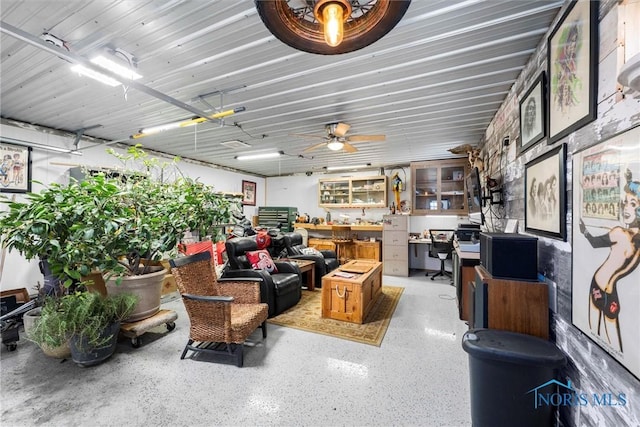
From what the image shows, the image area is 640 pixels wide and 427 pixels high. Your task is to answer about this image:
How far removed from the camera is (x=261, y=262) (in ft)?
12.3

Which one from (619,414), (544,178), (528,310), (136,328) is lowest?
(136,328)

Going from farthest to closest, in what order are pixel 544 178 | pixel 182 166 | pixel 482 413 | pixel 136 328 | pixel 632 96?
pixel 182 166, pixel 136 328, pixel 544 178, pixel 482 413, pixel 632 96

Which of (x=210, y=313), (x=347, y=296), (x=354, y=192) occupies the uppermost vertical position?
(x=354, y=192)

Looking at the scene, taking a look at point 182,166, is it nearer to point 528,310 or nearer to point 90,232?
point 90,232

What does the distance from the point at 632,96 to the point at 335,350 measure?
8.76 feet


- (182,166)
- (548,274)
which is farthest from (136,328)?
(182,166)

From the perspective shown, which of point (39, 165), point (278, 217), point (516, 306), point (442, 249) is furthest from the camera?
point (278, 217)

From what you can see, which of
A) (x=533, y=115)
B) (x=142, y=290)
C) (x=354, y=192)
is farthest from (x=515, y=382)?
(x=354, y=192)

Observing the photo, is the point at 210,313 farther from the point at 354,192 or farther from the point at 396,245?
the point at 354,192

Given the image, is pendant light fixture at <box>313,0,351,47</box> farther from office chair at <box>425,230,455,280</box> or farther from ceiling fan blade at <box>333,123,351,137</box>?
office chair at <box>425,230,455,280</box>

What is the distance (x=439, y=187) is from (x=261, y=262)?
4.31m

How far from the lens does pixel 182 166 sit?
19.7 ft

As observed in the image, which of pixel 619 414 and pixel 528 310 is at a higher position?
pixel 528 310

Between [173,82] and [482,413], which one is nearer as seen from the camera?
[482,413]
